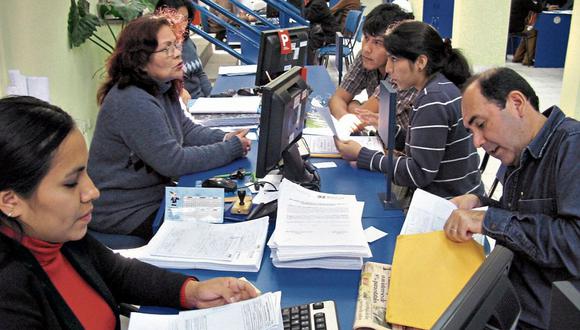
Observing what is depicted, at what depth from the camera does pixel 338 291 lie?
1384 mm

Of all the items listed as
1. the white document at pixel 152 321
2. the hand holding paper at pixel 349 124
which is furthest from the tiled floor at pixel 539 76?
the white document at pixel 152 321

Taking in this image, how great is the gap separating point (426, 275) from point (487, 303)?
74 centimetres

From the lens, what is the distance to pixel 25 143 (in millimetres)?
1039

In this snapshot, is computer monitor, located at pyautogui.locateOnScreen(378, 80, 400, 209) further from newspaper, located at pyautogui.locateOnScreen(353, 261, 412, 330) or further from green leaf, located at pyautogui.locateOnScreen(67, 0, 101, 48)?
green leaf, located at pyautogui.locateOnScreen(67, 0, 101, 48)

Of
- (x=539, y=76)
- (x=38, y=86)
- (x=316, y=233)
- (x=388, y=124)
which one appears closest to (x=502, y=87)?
(x=388, y=124)

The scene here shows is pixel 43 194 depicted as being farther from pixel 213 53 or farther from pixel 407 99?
pixel 213 53

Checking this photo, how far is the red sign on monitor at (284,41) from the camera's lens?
10.5 feet

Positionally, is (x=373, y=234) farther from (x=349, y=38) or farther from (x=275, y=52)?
(x=349, y=38)

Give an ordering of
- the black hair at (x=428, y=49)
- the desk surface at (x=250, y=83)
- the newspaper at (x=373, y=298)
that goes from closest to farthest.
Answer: the newspaper at (x=373, y=298) < the black hair at (x=428, y=49) < the desk surface at (x=250, y=83)

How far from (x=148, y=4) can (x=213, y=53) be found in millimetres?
4550

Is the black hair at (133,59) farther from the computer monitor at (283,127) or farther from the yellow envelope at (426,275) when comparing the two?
the yellow envelope at (426,275)

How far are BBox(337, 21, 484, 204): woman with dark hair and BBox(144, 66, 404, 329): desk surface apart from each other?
0.11 meters

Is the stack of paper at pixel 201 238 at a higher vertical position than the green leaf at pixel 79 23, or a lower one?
lower

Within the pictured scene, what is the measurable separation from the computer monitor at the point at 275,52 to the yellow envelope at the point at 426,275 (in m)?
1.96
